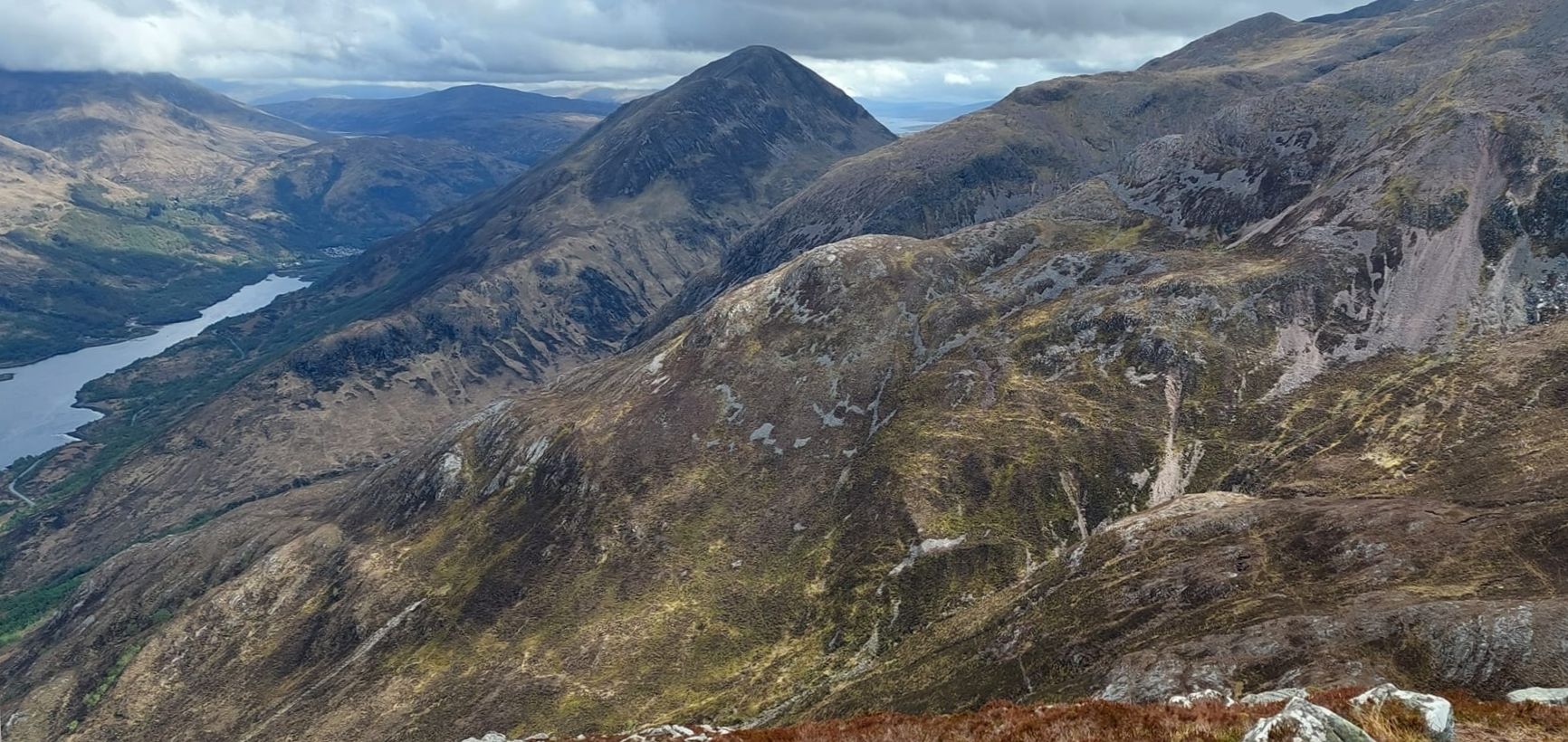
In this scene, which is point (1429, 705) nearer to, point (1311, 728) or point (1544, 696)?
point (1311, 728)

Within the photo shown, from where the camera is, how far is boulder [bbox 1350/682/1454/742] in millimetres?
32969

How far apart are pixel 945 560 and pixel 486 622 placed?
334 ft

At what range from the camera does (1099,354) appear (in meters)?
192

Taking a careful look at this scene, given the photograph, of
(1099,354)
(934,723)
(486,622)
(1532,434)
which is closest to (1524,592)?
(1532,434)

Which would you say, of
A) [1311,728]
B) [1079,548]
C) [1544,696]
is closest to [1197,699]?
[1544,696]

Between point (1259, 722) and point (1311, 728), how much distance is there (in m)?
2.14

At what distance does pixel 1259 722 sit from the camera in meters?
32.6

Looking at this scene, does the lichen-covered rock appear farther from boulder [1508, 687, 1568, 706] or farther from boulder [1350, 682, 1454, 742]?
boulder [1508, 687, 1568, 706]

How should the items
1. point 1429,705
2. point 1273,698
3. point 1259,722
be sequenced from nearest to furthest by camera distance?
point 1259,722 < point 1429,705 < point 1273,698

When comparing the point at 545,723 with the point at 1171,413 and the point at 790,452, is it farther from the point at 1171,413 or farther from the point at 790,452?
the point at 1171,413

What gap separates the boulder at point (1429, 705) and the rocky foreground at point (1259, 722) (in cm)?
4

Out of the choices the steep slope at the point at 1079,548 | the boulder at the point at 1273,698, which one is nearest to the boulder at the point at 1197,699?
the boulder at the point at 1273,698

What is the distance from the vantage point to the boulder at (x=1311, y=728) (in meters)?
30.6

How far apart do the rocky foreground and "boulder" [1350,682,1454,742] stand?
0.04 metres
